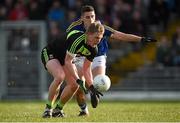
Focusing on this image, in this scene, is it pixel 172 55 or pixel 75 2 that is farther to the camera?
pixel 75 2

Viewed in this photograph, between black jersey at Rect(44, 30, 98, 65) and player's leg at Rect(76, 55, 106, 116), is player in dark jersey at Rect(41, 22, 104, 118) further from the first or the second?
player's leg at Rect(76, 55, 106, 116)

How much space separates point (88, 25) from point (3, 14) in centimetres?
1147

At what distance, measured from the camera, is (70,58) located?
45.0 ft

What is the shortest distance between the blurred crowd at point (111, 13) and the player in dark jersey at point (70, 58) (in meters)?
9.67

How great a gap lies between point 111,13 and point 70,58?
11.9m

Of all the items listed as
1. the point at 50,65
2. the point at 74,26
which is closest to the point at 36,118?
the point at 50,65

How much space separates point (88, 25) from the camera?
14602 millimetres

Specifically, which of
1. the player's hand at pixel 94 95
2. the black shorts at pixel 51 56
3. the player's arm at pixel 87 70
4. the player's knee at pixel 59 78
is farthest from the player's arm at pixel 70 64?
the black shorts at pixel 51 56

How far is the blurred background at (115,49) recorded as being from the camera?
24219mm

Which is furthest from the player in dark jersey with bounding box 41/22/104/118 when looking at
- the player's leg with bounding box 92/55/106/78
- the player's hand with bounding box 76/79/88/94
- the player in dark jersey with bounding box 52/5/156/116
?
the player's leg with bounding box 92/55/106/78

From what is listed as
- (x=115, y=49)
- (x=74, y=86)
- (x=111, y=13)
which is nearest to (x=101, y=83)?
(x=74, y=86)

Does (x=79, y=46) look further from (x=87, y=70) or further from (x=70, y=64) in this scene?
(x=87, y=70)

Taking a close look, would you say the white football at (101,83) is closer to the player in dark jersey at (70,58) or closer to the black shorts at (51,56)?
the player in dark jersey at (70,58)

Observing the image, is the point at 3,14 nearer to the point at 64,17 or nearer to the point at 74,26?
the point at 64,17
